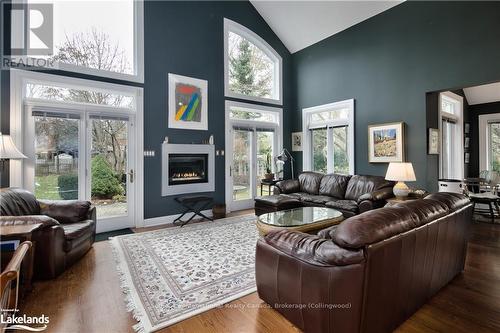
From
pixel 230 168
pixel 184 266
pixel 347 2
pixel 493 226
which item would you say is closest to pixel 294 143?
pixel 230 168

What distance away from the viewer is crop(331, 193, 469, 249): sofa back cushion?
147cm

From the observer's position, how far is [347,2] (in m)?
5.30

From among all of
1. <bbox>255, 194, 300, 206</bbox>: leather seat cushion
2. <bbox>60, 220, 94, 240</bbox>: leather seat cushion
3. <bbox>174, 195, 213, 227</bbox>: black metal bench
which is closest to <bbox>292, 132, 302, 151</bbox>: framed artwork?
<bbox>255, 194, 300, 206</bbox>: leather seat cushion

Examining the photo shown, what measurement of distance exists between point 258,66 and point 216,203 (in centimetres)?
387

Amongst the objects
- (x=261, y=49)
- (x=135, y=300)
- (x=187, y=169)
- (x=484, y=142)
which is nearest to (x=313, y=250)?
(x=135, y=300)

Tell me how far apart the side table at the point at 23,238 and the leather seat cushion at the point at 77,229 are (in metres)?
0.44

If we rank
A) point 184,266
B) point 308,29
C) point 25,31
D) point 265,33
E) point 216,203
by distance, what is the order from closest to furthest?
point 184,266
point 25,31
point 216,203
point 308,29
point 265,33

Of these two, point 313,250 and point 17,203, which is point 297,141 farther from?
point 17,203

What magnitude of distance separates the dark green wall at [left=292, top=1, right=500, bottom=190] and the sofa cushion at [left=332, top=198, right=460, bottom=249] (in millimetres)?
3472

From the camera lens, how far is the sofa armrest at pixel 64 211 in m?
3.37

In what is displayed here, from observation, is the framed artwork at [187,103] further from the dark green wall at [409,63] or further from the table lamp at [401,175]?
the table lamp at [401,175]

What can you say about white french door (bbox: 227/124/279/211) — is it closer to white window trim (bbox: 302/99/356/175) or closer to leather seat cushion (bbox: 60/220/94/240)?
white window trim (bbox: 302/99/356/175)

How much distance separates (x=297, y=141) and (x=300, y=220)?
398 centimetres

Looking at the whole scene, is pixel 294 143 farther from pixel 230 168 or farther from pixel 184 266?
pixel 184 266
